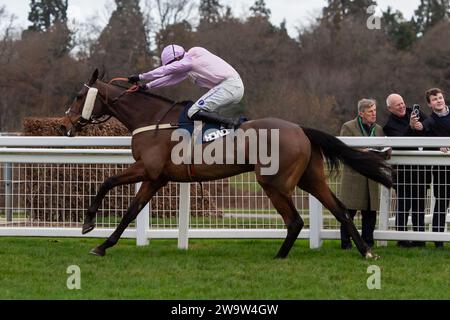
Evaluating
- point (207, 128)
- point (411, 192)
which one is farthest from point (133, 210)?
point (411, 192)

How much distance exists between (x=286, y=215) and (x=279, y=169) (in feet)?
1.44

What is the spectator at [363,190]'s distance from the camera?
303 inches

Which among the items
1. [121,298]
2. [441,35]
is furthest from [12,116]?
[121,298]

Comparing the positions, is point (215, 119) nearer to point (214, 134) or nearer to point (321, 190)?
point (214, 134)

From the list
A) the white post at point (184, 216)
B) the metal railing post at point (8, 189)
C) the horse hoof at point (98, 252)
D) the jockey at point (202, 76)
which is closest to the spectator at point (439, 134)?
the jockey at point (202, 76)

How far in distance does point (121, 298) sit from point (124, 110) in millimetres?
2705

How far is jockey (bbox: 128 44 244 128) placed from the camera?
7.31 m

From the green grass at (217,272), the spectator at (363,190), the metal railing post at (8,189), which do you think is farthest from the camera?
the metal railing post at (8,189)

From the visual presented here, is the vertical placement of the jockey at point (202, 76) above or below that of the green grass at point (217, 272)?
above

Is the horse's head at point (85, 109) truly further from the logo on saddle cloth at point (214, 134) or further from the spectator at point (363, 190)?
the spectator at point (363, 190)

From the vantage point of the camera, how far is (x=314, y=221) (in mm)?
7801

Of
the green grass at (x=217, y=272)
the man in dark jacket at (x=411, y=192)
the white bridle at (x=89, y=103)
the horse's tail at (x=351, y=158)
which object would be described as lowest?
the green grass at (x=217, y=272)

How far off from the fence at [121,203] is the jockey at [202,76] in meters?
0.75

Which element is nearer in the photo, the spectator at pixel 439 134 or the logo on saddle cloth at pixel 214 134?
the logo on saddle cloth at pixel 214 134
